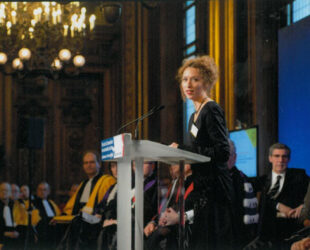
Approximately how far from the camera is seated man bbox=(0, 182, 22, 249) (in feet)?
28.2

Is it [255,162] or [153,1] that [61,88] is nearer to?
[153,1]

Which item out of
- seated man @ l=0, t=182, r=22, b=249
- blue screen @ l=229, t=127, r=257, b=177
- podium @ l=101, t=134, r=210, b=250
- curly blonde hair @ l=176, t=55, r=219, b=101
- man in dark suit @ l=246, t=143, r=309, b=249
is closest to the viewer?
podium @ l=101, t=134, r=210, b=250

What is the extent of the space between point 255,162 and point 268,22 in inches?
74.2

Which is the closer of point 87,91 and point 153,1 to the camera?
point 153,1

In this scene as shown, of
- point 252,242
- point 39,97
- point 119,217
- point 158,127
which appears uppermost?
point 39,97

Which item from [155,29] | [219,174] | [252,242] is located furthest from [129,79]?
[219,174]

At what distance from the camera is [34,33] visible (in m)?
10.2

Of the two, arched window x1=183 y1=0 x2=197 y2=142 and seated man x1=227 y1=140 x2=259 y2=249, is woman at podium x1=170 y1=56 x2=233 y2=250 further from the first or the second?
arched window x1=183 y1=0 x2=197 y2=142

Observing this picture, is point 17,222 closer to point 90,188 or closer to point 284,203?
point 90,188

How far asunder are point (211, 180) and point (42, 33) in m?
7.00

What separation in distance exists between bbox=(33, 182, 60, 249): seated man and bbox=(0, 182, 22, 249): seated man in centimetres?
41

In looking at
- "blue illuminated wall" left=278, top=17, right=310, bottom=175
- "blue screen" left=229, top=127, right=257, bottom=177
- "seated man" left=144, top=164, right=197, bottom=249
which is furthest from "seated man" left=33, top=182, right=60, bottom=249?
"seated man" left=144, top=164, right=197, bottom=249

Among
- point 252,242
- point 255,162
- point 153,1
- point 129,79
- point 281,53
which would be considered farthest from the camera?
point 129,79

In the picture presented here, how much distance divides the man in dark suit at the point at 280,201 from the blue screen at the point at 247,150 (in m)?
0.81
